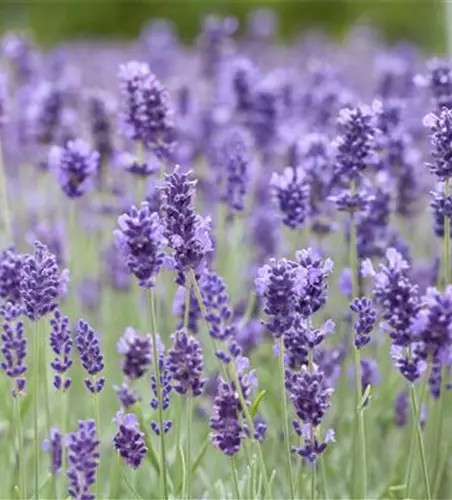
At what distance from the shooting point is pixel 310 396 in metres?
2.04

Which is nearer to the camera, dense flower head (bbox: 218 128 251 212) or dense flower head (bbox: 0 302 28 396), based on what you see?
dense flower head (bbox: 0 302 28 396)

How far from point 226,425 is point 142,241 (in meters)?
0.40

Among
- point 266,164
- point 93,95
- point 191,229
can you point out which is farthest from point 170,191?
point 266,164

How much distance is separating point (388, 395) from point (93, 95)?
4.83 feet

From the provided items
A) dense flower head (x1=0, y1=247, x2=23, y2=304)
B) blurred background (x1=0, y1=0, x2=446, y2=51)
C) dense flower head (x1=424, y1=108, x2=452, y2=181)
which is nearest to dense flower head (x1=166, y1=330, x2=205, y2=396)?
dense flower head (x1=0, y1=247, x2=23, y2=304)

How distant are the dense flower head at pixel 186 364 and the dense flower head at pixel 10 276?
1.70 ft

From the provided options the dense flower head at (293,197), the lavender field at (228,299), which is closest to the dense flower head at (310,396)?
the lavender field at (228,299)

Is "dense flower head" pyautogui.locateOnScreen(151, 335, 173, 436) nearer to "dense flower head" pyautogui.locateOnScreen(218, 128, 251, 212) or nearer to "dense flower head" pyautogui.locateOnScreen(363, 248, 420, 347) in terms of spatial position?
"dense flower head" pyautogui.locateOnScreen(363, 248, 420, 347)

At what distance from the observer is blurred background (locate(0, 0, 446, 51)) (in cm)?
1734

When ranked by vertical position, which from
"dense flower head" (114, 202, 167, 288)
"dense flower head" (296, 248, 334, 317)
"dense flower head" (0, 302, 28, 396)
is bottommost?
"dense flower head" (0, 302, 28, 396)

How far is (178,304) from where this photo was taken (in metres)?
2.75

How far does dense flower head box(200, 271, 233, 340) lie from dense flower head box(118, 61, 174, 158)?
74 centimetres

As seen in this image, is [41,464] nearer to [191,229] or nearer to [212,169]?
[191,229]

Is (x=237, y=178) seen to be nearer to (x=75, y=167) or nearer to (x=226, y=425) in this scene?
(x=75, y=167)
